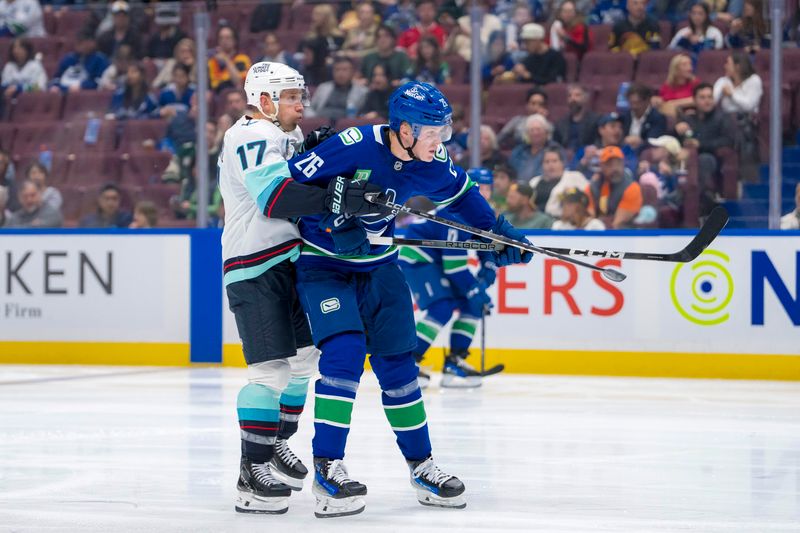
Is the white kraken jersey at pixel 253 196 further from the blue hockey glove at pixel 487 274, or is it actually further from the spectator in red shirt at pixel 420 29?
the spectator in red shirt at pixel 420 29

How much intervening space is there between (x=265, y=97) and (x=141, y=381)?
12.5 feet

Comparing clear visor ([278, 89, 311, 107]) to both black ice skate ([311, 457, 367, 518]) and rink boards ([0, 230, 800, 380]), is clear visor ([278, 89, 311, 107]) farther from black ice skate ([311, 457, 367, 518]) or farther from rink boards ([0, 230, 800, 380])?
rink boards ([0, 230, 800, 380])

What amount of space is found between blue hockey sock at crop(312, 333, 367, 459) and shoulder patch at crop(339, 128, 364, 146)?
0.54 meters

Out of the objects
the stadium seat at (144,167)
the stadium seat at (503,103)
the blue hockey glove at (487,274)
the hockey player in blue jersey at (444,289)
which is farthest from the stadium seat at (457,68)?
the stadium seat at (144,167)

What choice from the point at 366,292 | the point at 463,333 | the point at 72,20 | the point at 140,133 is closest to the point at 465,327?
the point at 463,333

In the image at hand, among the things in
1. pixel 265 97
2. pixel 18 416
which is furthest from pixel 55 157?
pixel 265 97

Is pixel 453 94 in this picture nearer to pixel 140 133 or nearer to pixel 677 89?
pixel 677 89

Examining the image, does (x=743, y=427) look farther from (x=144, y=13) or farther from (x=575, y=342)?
(x=144, y=13)

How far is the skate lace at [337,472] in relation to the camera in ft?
11.5

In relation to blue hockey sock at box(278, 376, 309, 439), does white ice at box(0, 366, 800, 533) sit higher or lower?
lower

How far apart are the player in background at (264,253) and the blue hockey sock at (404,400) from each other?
0.28 meters

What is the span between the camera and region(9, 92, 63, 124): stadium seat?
8508 millimetres

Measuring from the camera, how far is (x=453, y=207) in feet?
12.9

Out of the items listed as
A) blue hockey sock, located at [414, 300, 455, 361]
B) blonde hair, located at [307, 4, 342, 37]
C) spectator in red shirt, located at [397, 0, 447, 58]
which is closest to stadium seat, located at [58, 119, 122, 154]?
blonde hair, located at [307, 4, 342, 37]
